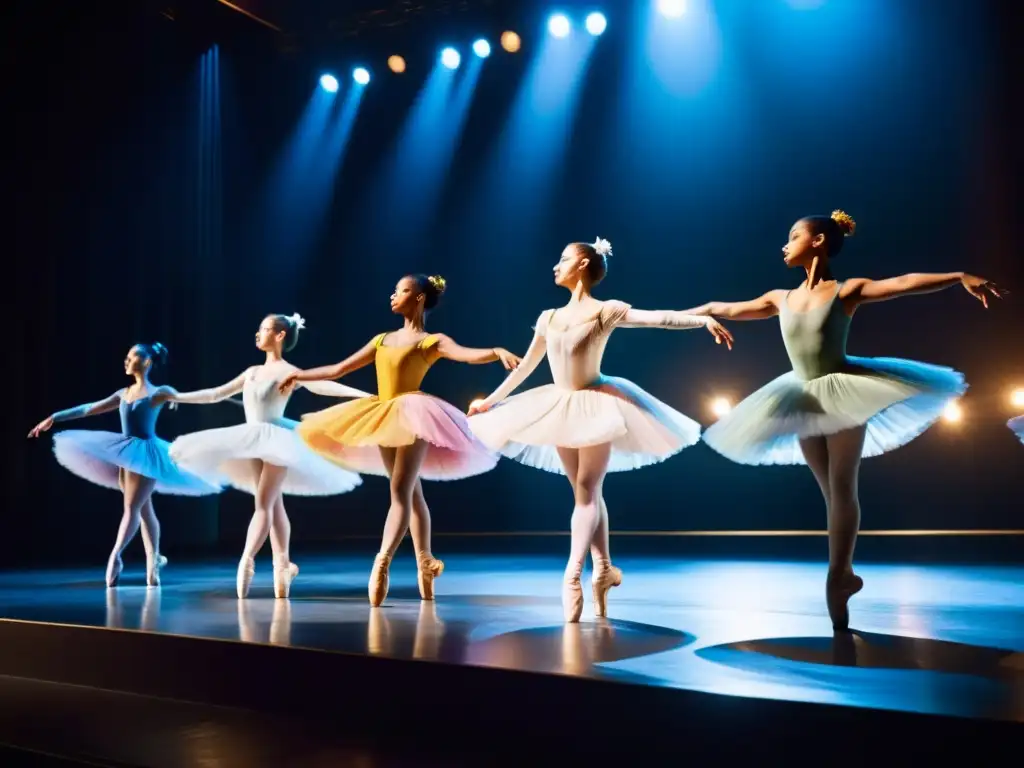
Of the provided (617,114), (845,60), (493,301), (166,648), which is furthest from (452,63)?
(166,648)

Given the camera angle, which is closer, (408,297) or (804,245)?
(804,245)

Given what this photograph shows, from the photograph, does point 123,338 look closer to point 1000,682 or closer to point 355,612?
point 355,612

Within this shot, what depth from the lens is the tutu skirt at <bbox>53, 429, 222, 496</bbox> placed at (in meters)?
4.46

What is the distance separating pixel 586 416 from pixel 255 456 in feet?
5.16

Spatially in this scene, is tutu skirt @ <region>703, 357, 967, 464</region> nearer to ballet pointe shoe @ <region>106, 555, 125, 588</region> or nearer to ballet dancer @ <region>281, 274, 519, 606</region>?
ballet dancer @ <region>281, 274, 519, 606</region>

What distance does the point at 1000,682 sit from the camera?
1949 millimetres

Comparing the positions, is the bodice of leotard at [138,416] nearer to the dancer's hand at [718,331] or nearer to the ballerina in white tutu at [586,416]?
the ballerina in white tutu at [586,416]

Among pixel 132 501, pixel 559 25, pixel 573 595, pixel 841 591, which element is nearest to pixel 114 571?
pixel 132 501

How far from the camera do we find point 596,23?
6980 millimetres

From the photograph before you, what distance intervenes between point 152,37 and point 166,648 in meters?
5.41

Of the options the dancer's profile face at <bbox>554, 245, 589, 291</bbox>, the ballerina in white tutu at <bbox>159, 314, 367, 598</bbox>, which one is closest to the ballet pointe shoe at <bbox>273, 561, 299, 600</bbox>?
the ballerina in white tutu at <bbox>159, 314, 367, 598</bbox>

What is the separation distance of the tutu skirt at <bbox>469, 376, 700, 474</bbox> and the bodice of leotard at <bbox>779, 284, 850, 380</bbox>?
0.46 meters

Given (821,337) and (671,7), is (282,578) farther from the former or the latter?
(671,7)

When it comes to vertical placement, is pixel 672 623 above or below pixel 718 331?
below
